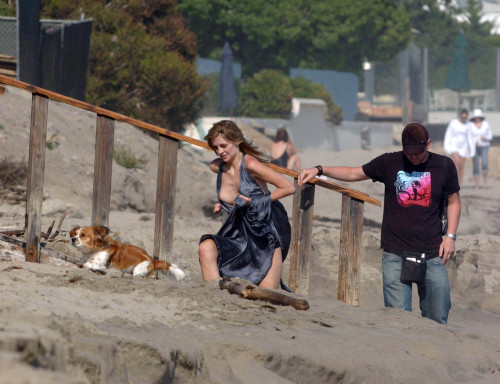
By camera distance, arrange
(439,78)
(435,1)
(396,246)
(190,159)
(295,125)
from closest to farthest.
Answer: (396,246) → (190,159) → (295,125) → (435,1) → (439,78)

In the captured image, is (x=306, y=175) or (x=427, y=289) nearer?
(x=427, y=289)

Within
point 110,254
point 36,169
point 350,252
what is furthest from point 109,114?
point 350,252

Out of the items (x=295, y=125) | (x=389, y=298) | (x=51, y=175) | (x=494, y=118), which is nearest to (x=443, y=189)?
(x=389, y=298)

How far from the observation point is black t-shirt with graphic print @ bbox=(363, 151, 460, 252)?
5.95m

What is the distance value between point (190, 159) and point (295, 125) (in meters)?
19.4

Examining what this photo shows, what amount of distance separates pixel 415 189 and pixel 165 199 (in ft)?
6.58

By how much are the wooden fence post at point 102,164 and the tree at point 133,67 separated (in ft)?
31.2

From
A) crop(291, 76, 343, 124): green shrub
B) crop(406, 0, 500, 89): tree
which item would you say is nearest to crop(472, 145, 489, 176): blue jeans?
crop(291, 76, 343, 124): green shrub

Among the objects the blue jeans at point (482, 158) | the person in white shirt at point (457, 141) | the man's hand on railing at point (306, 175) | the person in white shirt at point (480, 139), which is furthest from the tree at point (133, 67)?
the man's hand on railing at point (306, 175)

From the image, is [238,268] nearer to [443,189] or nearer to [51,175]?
[443,189]

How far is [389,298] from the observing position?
621cm

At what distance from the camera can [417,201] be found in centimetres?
596

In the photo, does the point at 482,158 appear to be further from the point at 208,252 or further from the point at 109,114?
the point at 208,252

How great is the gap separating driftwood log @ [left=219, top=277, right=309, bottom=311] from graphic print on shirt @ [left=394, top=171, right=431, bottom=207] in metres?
1.04
